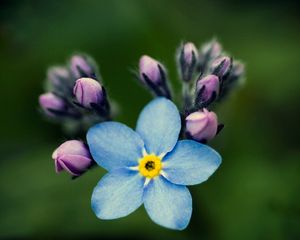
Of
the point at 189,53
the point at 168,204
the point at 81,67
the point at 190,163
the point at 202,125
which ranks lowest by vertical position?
the point at 168,204

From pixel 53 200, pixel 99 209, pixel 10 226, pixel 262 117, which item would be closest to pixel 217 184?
pixel 262 117

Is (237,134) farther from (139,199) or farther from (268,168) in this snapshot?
(139,199)

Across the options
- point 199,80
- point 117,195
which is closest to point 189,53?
point 199,80

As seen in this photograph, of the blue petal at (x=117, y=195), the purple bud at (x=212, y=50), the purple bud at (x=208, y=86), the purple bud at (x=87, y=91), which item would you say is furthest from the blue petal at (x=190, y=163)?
the purple bud at (x=212, y=50)

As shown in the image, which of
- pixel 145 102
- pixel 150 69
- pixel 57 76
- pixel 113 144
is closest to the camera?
pixel 113 144

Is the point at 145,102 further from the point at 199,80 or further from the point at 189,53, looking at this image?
the point at 199,80
